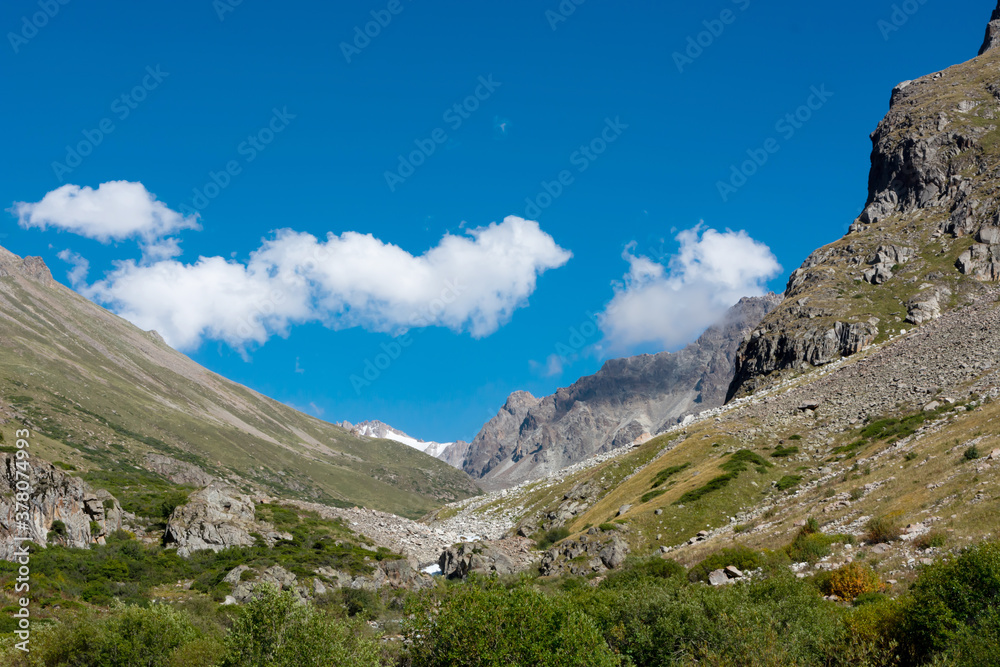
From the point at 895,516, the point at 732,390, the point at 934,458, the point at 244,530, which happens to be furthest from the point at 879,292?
the point at 244,530

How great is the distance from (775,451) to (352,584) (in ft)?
155

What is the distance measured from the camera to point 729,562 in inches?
1404

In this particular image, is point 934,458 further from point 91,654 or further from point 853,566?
point 91,654

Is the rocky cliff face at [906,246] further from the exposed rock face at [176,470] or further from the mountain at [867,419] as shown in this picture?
the exposed rock face at [176,470]

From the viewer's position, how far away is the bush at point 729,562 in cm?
3459

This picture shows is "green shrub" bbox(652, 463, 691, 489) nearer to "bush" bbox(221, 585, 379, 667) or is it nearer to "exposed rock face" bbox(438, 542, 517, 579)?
"exposed rock face" bbox(438, 542, 517, 579)

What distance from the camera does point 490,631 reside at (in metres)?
21.2

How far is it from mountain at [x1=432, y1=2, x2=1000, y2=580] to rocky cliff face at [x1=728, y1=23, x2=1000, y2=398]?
1.48ft

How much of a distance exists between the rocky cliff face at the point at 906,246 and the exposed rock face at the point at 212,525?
103 meters

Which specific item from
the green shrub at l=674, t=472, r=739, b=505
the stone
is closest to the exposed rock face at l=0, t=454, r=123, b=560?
the stone

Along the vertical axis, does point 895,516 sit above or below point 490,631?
above

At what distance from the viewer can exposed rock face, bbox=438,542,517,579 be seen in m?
A: 60.3

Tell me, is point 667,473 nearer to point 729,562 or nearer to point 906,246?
point 729,562

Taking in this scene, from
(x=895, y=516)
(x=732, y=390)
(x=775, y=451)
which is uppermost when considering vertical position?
(x=732, y=390)
